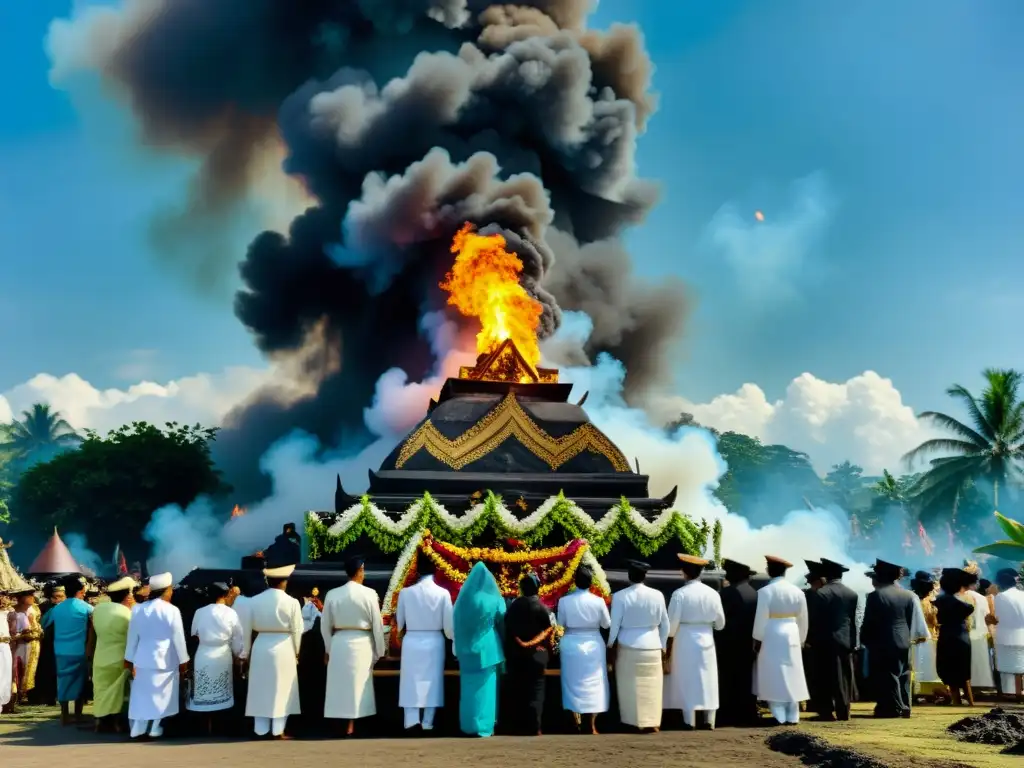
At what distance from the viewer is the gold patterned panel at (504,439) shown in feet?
53.4

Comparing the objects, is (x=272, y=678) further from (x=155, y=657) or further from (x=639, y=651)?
(x=639, y=651)

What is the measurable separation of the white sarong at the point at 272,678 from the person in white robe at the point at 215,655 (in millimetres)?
298

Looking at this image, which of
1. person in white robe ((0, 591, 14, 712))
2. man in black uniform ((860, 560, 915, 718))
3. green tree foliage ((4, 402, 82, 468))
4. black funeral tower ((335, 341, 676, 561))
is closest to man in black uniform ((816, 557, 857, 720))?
man in black uniform ((860, 560, 915, 718))

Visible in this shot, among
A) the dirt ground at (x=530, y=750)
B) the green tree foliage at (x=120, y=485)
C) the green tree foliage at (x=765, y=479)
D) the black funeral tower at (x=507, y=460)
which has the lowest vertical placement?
the dirt ground at (x=530, y=750)

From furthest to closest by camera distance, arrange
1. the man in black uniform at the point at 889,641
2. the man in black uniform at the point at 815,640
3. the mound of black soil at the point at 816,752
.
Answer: the man in black uniform at the point at 889,641 → the man in black uniform at the point at 815,640 → the mound of black soil at the point at 816,752

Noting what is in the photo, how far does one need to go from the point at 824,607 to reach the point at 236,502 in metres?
38.5

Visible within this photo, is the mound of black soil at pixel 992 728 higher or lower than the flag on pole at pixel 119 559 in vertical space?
lower

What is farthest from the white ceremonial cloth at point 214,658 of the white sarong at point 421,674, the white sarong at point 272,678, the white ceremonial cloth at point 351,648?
the white sarong at point 421,674

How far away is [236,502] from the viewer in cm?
4541

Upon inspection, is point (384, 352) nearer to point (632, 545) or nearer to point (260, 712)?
point (632, 545)

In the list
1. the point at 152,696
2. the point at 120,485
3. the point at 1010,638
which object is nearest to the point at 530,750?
the point at 152,696

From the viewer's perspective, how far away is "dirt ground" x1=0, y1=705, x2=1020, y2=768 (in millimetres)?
7805

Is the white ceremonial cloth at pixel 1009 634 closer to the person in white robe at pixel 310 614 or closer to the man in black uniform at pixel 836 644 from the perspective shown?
the man in black uniform at pixel 836 644

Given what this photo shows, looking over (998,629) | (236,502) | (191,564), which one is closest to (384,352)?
(236,502)
